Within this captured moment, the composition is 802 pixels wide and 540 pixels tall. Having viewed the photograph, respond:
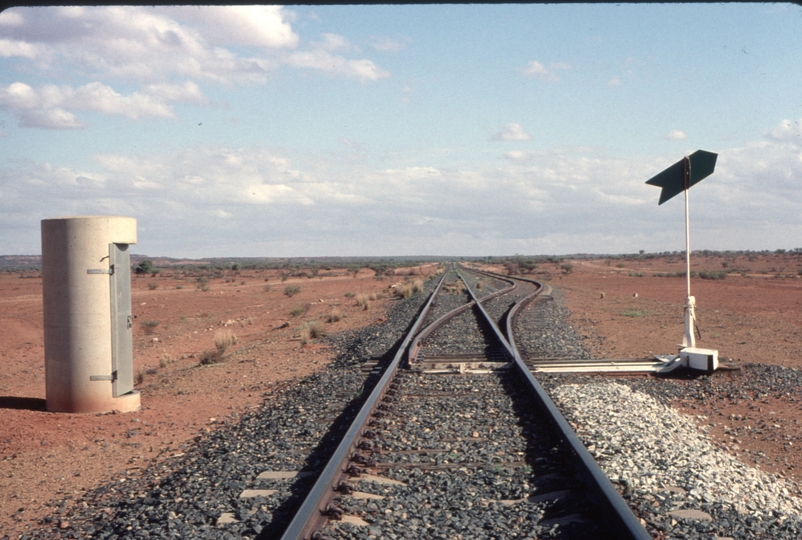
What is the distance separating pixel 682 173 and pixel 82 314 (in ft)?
28.7

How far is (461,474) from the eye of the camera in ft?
18.8

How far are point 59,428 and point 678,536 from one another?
6.74 metres

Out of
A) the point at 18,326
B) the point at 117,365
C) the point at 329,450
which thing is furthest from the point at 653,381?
the point at 18,326

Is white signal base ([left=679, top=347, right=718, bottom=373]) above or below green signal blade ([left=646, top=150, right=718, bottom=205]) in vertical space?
below

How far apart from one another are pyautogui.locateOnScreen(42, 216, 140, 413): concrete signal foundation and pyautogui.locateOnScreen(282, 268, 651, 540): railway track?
350 cm

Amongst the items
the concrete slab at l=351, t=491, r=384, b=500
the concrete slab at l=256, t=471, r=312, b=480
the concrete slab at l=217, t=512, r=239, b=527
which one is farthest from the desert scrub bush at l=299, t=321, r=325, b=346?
the concrete slab at l=217, t=512, r=239, b=527

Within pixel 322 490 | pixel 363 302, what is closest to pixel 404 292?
pixel 363 302

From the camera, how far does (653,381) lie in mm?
10008

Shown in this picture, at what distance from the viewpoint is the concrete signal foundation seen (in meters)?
8.73

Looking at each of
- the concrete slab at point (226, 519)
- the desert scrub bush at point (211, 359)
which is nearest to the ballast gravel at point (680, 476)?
the concrete slab at point (226, 519)

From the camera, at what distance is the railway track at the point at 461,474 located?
4578 mm

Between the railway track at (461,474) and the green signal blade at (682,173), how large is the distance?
4012 mm

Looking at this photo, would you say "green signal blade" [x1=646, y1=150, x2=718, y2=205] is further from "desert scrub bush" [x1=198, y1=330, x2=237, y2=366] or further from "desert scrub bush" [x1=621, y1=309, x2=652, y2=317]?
"desert scrub bush" [x1=621, y1=309, x2=652, y2=317]

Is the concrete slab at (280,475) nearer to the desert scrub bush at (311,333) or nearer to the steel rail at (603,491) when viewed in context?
the steel rail at (603,491)
